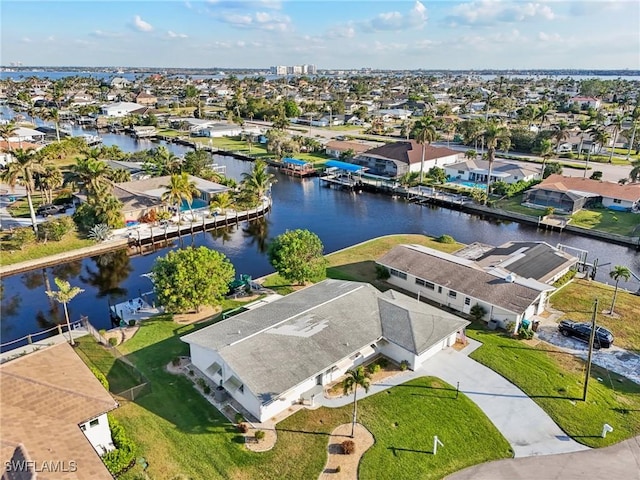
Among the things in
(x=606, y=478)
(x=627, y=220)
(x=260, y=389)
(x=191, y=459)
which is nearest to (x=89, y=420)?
(x=191, y=459)

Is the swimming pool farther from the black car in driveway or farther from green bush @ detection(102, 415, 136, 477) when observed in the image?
green bush @ detection(102, 415, 136, 477)

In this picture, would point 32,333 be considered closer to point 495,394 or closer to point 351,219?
point 495,394

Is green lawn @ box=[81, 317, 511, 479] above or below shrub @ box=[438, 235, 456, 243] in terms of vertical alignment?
below

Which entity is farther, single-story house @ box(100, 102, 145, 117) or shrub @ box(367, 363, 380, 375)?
single-story house @ box(100, 102, 145, 117)

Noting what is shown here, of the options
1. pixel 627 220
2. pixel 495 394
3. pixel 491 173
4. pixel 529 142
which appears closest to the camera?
pixel 495 394

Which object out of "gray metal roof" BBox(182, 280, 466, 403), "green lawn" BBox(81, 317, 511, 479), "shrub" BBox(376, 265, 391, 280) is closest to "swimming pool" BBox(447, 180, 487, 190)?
"shrub" BBox(376, 265, 391, 280)

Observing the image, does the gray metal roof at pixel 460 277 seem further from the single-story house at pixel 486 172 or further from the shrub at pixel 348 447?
the single-story house at pixel 486 172

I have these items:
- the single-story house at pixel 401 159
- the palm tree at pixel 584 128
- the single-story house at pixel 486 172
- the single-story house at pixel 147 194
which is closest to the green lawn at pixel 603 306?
the single-story house at pixel 486 172

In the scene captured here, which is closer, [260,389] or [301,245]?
[260,389]
